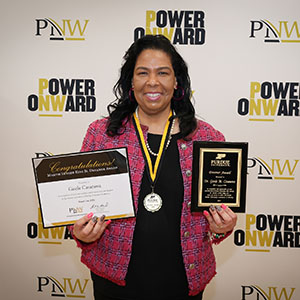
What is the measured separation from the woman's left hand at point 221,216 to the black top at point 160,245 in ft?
0.44

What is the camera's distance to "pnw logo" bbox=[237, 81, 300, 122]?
106 inches

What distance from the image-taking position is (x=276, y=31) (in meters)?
2.67

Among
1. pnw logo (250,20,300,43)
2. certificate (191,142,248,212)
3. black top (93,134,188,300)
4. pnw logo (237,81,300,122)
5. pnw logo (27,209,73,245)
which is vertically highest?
pnw logo (250,20,300,43)

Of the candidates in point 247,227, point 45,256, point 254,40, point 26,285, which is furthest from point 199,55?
point 26,285

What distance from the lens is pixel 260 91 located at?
8.87ft

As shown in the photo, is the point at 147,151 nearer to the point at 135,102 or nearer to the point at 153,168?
the point at 153,168

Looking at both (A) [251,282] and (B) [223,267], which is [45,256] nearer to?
(B) [223,267]

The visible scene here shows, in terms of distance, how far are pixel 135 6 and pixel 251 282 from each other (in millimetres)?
2309

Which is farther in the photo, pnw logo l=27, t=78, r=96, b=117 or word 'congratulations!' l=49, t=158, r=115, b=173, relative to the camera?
pnw logo l=27, t=78, r=96, b=117

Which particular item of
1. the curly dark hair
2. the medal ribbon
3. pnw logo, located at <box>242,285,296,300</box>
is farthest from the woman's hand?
pnw logo, located at <box>242,285,296,300</box>

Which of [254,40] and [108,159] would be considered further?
[254,40]

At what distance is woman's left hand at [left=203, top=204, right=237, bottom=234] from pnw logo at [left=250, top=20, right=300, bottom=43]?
1664 millimetres

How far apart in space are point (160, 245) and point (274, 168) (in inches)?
60.5
